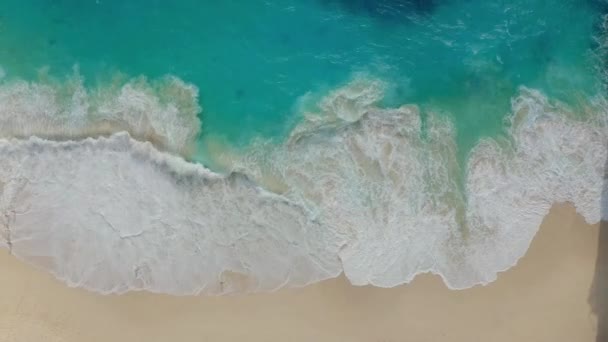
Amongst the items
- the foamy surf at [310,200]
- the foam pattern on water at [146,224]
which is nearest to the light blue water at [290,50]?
the foamy surf at [310,200]

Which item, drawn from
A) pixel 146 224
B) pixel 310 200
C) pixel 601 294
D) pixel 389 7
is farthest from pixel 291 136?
pixel 601 294

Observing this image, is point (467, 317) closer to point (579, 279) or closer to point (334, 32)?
point (579, 279)

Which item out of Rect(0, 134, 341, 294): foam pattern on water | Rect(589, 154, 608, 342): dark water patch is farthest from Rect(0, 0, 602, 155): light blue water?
Rect(589, 154, 608, 342): dark water patch

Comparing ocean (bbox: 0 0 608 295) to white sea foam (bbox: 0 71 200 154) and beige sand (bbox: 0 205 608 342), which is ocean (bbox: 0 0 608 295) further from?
beige sand (bbox: 0 205 608 342)

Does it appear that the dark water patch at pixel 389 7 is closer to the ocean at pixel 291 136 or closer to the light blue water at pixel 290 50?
the ocean at pixel 291 136

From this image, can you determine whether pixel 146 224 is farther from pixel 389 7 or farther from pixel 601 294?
pixel 601 294

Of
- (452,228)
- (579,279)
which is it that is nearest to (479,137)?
(452,228)

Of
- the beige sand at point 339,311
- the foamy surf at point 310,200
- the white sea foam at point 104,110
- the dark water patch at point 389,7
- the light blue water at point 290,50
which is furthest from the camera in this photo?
the dark water patch at point 389,7
